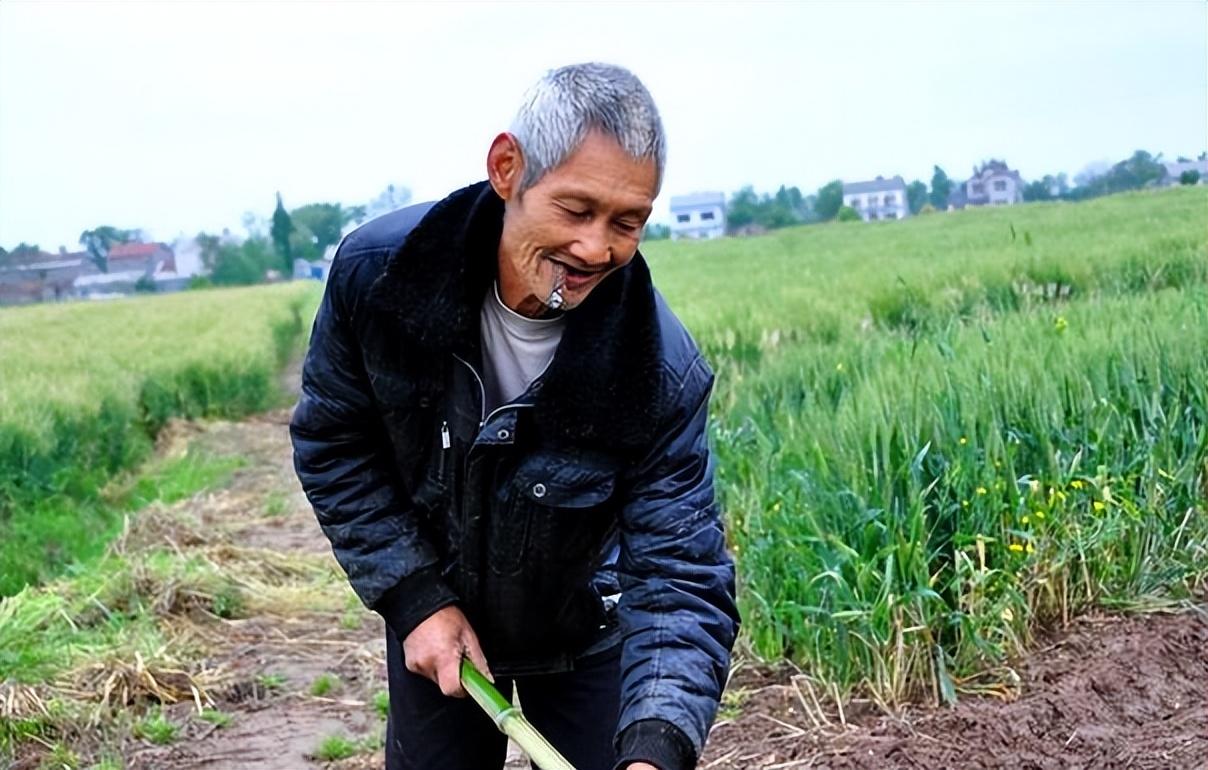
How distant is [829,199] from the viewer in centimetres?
1433

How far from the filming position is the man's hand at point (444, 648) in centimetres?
184

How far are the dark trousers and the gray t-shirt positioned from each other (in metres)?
0.46

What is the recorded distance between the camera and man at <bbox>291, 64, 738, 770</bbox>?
155cm

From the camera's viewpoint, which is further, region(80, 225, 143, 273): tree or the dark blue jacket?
region(80, 225, 143, 273): tree

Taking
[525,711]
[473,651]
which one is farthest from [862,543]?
[473,651]

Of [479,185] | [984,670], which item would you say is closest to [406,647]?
[479,185]

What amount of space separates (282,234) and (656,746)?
27425 millimetres

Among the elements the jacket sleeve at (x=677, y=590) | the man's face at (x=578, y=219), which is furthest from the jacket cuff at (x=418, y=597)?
the man's face at (x=578, y=219)

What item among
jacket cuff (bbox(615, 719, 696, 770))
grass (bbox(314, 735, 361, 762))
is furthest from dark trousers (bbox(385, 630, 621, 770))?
grass (bbox(314, 735, 361, 762))

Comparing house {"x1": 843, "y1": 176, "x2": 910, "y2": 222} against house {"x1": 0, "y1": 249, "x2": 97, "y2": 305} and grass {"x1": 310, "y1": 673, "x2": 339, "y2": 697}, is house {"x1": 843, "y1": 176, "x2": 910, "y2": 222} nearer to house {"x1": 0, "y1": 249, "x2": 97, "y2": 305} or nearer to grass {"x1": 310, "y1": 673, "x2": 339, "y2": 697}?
house {"x1": 0, "y1": 249, "x2": 97, "y2": 305}

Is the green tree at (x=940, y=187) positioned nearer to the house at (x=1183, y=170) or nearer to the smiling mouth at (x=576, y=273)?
the house at (x=1183, y=170)

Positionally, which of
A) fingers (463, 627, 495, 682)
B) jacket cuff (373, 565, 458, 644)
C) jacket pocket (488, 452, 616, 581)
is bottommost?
fingers (463, 627, 495, 682)

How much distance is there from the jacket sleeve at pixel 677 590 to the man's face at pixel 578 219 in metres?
0.22

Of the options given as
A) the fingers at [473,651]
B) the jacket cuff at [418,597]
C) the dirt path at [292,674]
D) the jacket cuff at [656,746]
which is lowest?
the dirt path at [292,674]
